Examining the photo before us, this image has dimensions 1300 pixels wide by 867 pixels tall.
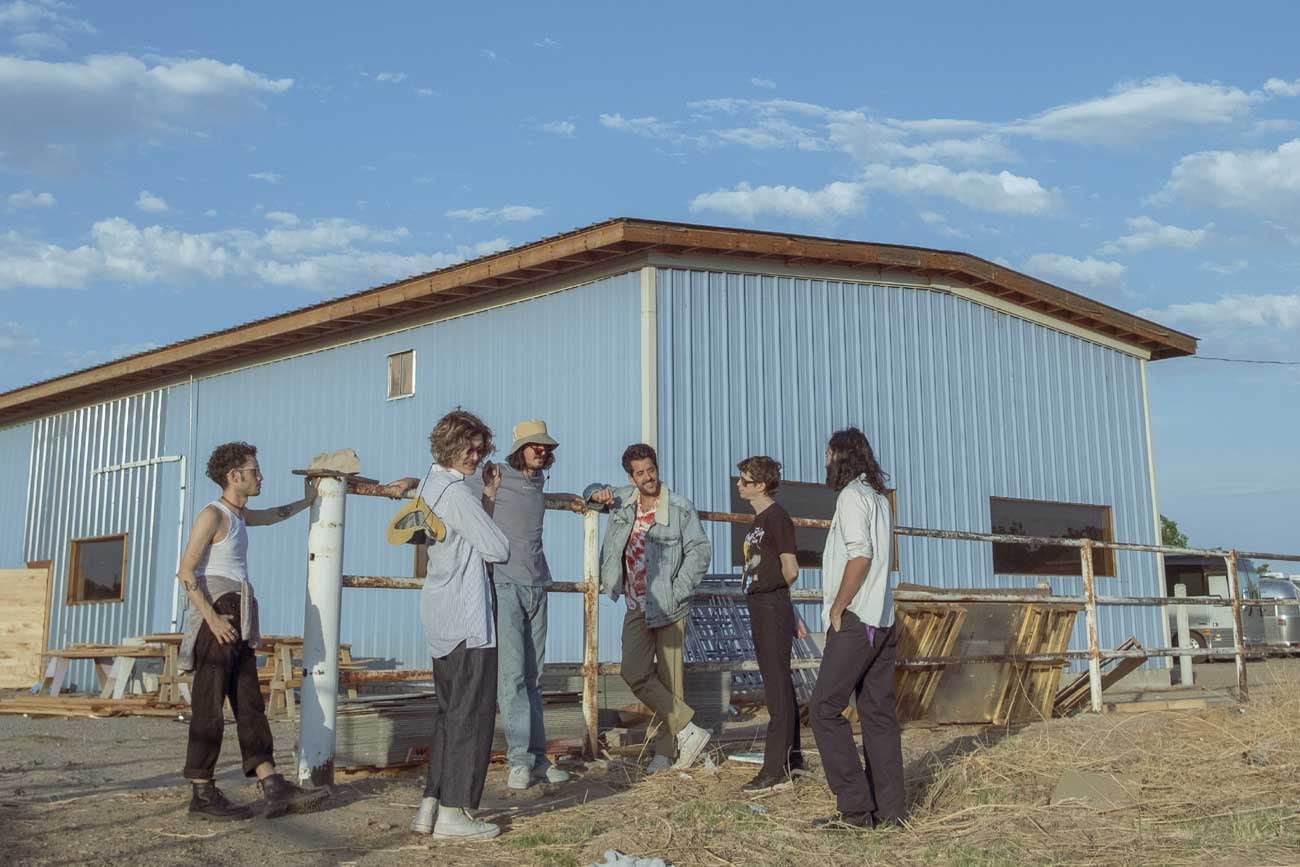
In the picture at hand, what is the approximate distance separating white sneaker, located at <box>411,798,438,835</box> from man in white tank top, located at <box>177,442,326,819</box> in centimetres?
70

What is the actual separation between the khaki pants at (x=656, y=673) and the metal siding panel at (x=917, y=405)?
5.47m

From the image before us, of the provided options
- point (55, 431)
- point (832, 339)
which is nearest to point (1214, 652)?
point (832, 339)

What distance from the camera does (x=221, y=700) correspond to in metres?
5.90

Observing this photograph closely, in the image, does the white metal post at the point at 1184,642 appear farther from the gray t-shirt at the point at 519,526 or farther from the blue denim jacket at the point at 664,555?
the gray t-shirt at the point at 519,526

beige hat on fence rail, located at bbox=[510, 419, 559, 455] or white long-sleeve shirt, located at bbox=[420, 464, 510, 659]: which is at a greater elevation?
beige hat on fence rail, located at bbox=[510, 419, 559, 455]

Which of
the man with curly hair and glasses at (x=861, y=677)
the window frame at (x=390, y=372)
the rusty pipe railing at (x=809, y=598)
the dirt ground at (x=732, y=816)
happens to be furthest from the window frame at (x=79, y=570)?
the man with curly hair and glasses at (x=861, y=677)

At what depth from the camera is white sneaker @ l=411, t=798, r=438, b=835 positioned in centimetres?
559

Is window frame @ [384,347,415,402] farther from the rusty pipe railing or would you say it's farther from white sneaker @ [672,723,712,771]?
white sneaker @ [672,723,712,771]

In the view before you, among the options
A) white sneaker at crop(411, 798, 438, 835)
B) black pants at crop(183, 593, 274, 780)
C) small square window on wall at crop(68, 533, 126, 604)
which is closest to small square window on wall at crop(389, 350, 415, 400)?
small square window on wall at crop(68, 533, 126, 604)

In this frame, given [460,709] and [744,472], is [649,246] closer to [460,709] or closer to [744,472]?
[744,472]

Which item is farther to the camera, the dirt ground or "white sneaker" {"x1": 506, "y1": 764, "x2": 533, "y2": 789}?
"white sneaker" {"x1": 506, "y1": 764, "x2": 533, "y2": 789}

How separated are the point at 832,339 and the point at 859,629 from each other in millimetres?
9355

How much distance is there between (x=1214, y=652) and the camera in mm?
12828

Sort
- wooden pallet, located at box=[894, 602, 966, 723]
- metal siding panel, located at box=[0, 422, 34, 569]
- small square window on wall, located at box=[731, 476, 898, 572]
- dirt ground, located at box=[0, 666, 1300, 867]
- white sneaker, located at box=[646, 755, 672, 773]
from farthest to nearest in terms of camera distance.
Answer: metal siding panel, located at box=[0, 422, 34, 569]
small square window on wall, located at box=[731, 476, 898, 572]
wooden pallet, located at box=[894, 602, 966, 723]
white sneaker, located at box=[646, 755, 672, 773]
dirt ground, located at box=[0, 666, 1300, 867]
